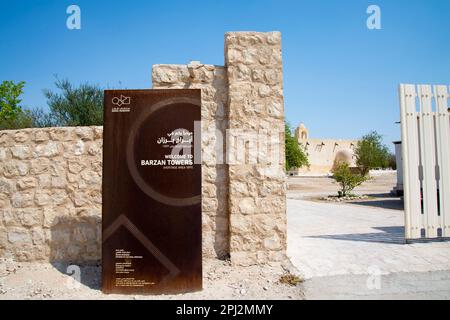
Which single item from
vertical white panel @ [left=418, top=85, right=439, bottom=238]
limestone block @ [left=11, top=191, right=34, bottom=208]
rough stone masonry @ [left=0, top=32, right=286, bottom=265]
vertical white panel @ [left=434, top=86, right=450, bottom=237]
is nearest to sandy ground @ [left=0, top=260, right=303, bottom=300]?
rough stone masonry @ [left=0, top=32, right=286, bottom=265]

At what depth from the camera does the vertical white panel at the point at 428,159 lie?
16.6ft

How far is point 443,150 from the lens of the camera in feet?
17.0

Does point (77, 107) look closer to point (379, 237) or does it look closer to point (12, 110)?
point (12, 110)

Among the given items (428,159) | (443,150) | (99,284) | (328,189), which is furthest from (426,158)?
(328,189)

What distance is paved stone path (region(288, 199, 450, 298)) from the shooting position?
366 cm

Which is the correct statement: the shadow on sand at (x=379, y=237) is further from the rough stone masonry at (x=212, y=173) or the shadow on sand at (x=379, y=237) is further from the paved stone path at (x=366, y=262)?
the rough stone masonry at (x=212, y=173)

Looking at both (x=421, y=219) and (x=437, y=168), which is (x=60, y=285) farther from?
(x=437, y=168)

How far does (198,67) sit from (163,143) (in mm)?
1602

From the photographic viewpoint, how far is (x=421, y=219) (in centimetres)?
511

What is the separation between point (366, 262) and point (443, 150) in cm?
260

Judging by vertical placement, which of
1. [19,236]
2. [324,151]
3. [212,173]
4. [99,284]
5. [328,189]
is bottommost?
[99,284]

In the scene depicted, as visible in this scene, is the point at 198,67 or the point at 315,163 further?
the point at 315,163

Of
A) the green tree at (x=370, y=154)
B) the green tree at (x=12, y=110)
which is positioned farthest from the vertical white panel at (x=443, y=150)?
the green tree at (x=370, y=154)
